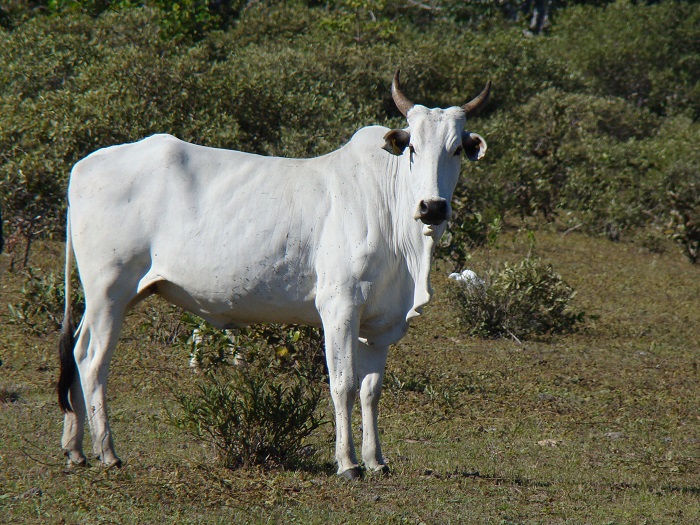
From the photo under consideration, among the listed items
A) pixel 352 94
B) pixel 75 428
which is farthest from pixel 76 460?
pixel 352 94

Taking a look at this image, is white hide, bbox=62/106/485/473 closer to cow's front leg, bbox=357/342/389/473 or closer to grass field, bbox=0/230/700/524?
cow's front leg, bbox=357/342/389/473

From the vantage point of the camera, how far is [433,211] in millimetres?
5047

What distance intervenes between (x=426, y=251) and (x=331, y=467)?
134cm

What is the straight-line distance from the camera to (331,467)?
5.71m

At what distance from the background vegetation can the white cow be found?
1.27 feet

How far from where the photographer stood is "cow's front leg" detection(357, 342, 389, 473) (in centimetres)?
559

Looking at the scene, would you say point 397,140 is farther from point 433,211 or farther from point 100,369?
point 100,369

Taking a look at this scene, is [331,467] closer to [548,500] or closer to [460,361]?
[548,500]

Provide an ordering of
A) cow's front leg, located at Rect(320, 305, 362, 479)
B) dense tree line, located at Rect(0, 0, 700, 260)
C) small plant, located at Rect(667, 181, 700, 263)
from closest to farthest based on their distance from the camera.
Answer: cow's front leg, located at Rect(320, 305, 362, 479) → dense tree line, located at Rect(0, 0, 700, 260) → small plant, located at Rect(667, 181, 700, 263)

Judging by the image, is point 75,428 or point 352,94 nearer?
point 75,428

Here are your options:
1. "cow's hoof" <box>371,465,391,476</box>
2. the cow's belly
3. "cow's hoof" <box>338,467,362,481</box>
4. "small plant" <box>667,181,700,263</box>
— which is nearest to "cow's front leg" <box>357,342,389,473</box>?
"cow's hoof" <box>371,465,391,476</box>

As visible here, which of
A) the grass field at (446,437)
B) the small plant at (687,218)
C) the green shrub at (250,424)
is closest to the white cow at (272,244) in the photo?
the green shrub at (250,424)

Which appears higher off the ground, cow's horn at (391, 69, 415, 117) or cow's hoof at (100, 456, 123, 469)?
cow's horn at (391, 69, 415, 117)

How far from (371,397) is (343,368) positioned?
34 centimetres
